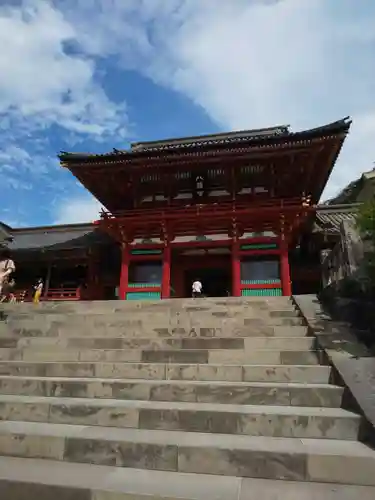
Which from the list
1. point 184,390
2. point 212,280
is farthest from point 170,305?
point 212,280

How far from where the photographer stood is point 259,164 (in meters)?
14.7

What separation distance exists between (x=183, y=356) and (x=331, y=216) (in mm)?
15011

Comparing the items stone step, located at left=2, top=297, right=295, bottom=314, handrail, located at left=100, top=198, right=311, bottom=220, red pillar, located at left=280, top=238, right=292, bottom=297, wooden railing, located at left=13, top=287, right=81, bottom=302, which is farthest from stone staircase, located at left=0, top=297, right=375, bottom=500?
wooden railing, located at left=13, top=287, right=81, bottom=302

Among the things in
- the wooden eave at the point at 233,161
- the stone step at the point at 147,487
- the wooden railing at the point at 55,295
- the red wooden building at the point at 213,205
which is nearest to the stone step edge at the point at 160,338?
the stone step at the point at 147,487

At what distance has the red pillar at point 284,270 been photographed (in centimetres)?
1309

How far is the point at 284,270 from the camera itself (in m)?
13.3

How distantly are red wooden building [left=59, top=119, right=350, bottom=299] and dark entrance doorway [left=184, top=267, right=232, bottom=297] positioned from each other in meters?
0.11

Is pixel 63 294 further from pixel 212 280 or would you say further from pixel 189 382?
pixel 189 382

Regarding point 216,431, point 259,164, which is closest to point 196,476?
point 216,431

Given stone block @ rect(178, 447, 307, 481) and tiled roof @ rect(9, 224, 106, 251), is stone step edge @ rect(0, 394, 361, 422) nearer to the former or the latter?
stone block @ rect(178, 447, 307, 481)

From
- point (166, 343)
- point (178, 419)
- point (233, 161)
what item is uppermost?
point (233, 161)

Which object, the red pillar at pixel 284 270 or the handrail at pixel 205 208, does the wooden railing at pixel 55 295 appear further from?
the red pillar at pixel 284 270

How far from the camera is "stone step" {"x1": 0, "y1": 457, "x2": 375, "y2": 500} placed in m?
2.72

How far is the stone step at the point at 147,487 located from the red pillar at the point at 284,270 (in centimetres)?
1038
